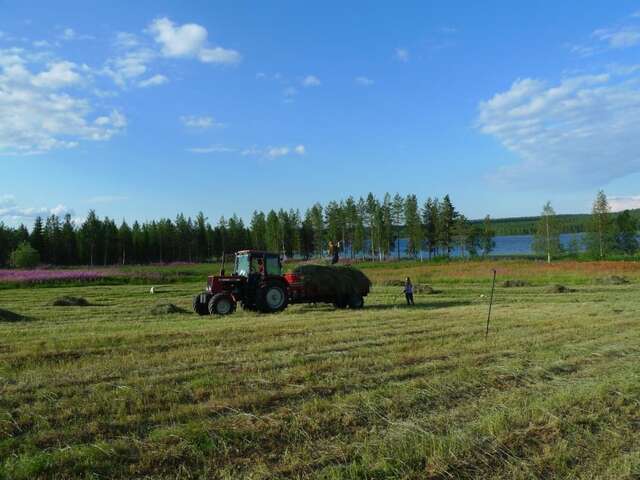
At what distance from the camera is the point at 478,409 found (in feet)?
19.0

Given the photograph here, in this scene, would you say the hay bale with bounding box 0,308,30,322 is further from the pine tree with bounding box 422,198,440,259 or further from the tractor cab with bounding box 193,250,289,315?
the pine tree with bounding box 422,198,440,259

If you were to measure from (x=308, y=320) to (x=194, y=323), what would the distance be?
2.86 meters

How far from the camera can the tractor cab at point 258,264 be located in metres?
17.5

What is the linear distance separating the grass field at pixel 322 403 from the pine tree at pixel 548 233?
6277cm


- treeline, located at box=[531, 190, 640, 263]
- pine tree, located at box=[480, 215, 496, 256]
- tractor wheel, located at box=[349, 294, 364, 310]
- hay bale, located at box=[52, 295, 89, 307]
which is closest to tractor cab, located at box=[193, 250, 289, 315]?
tractor wheel, located at box=[349, 294, 364, 310]

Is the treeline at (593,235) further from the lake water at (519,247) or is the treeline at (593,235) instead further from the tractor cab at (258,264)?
the tractor cab at (258,264)

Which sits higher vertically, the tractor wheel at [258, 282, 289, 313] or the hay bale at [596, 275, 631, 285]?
the tractor wheel at [258, 282, 289, 313]

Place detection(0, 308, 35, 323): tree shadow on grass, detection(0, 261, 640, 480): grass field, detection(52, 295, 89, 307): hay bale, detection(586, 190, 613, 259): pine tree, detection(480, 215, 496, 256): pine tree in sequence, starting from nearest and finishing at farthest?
1. detection(0, 261, 640, 480): grass field
2. detection(0, 308, 35, 323): tree shadow on grass
3. detection(52, 295, 89, 307): hay bale
4. detection(586, 190, 613, 259): pine tree
5. detection(480, 215, 496, 256): pine tree

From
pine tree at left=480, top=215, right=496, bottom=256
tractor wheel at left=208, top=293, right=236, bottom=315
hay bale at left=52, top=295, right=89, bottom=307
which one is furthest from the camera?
pine tree at left=480, top=215, right=496, bottom=256

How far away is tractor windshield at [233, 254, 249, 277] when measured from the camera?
1761cm

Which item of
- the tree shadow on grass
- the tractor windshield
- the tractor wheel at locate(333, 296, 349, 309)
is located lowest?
the tractor wheel at locate(333, 296, 349, 309)

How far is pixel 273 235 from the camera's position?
86125mm

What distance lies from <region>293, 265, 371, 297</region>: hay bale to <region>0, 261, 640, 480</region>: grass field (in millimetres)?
6919

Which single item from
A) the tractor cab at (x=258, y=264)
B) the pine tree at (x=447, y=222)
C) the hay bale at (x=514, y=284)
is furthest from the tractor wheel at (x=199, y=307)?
the pine tree at (x=447, y=222)
